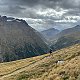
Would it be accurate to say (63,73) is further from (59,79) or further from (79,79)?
(79,79)

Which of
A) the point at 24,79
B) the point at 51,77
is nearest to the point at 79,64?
the point at 51,77

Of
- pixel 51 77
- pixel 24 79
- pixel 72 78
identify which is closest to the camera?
pixel 72 78

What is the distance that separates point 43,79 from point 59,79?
16.7 feet

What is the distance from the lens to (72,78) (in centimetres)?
3741

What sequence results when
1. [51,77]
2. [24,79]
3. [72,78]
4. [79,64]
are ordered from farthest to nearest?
[24,79], [79,64], [51,77], [72,78]

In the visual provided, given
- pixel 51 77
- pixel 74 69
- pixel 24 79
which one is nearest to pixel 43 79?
pixel 51 77

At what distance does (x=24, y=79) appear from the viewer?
170 ft

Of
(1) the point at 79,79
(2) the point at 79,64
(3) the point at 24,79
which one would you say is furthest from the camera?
(3) the point at 24,79

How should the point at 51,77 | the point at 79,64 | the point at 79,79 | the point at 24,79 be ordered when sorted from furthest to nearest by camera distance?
the point at 24,79
the point at 79,64
the point at 51,77
the point at 79,79

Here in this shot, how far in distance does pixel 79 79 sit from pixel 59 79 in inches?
212

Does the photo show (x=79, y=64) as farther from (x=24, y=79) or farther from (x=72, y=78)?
(x=24, y=79)

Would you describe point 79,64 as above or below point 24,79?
above

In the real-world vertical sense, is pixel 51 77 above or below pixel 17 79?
above

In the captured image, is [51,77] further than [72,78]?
Yes
